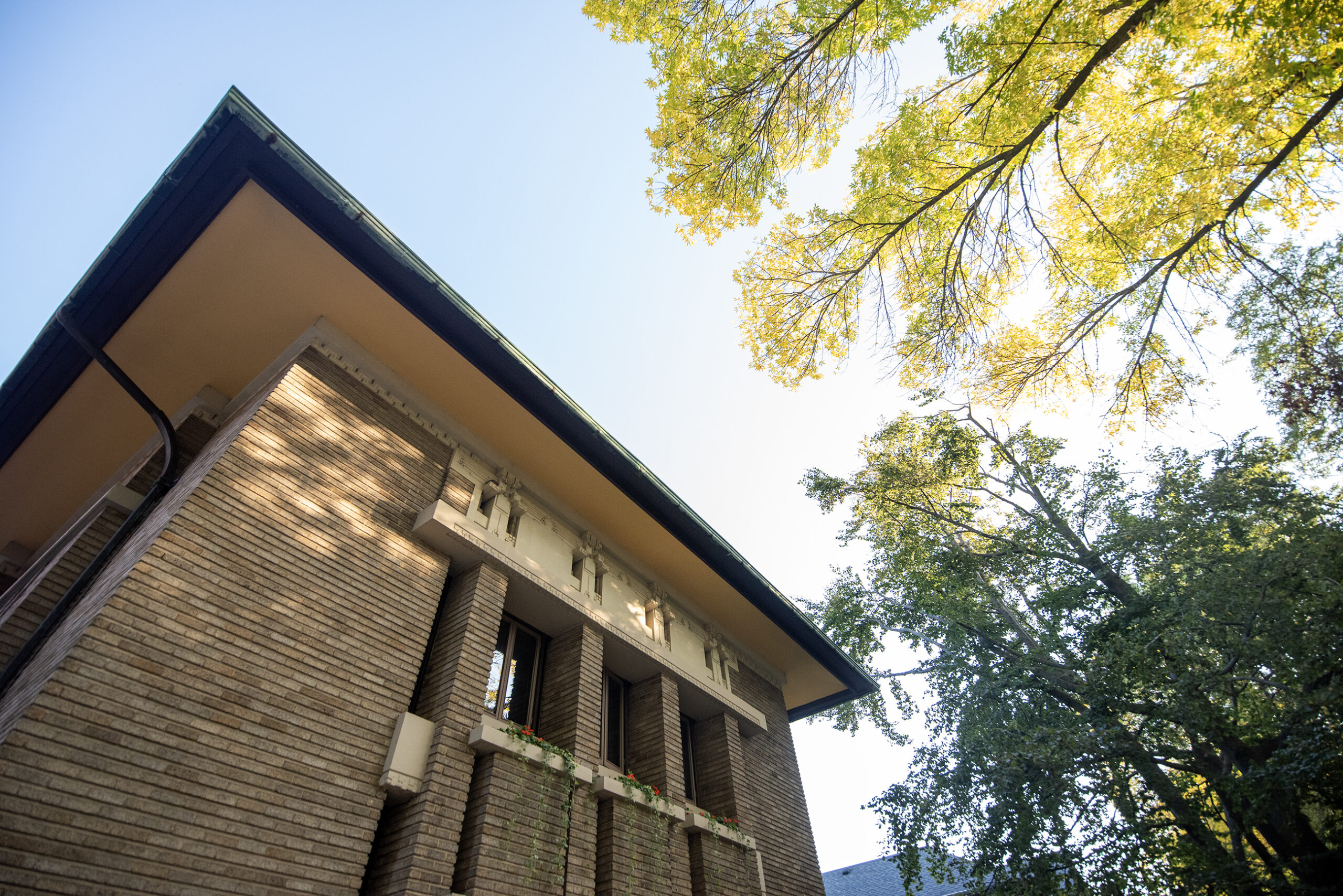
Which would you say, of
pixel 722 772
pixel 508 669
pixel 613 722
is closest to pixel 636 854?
pixel 613 722

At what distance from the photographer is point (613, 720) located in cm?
888

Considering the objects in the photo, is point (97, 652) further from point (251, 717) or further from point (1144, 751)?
point (1144, 751)

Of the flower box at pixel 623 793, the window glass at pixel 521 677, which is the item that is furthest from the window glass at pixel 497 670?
the flower box at pixel 623 793

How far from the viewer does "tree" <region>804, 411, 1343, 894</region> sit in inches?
299

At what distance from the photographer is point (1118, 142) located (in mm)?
6961

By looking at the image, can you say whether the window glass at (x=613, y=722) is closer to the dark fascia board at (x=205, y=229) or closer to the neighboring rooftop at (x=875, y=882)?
the dark fascia board at (x=205, y=229)

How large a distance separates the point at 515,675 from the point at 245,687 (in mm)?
3374

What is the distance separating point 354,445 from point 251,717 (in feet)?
9.70

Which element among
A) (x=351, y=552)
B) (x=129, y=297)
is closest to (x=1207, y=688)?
(x=351, y=552)

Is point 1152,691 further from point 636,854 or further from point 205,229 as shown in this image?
point 205,229

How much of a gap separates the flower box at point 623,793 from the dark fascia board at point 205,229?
3.59 metres

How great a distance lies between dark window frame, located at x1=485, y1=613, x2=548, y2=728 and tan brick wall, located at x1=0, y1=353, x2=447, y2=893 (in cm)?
145

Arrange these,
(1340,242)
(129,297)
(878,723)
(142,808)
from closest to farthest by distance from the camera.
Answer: (142,808) < (129,297) < (1340,242) < (878,723)

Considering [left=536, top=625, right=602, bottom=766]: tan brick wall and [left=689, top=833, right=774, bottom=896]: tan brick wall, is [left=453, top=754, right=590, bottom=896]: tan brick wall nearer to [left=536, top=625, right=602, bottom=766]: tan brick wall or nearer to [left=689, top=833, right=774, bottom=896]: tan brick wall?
[left=536, top=625, right=602, bottom=766]: tan brick wall
